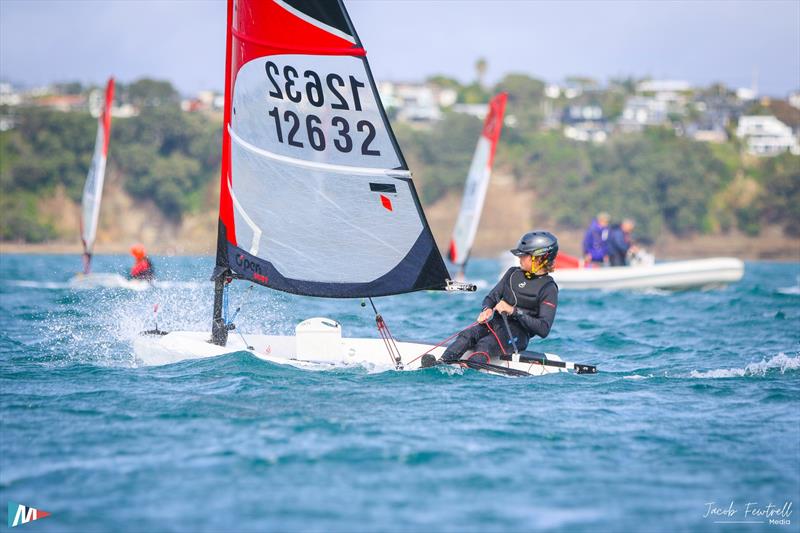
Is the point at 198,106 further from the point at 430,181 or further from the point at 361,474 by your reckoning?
the point at 361,474

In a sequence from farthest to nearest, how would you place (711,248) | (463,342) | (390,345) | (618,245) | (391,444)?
(711,248) < (618,245) < (390,345) < (463,342) < (391,444)

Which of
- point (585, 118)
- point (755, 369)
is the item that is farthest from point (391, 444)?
point (585, 118)

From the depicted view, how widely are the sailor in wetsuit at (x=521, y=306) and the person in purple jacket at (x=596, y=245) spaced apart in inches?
556

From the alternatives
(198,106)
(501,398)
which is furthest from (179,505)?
(198,106)

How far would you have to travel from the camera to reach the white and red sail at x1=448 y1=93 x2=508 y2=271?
80.1ft

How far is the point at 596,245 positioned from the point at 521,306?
14.7m

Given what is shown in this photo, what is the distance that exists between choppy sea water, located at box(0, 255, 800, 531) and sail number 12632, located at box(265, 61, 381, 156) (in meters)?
→ 2.15

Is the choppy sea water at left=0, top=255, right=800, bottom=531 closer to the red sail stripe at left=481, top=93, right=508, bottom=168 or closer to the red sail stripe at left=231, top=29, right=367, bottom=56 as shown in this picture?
the red sail stripe at left=231, top=29, right=367, bottom=56

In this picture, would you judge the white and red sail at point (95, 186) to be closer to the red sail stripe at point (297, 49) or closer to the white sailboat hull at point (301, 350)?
the white sailboat hull at point (301, 350)

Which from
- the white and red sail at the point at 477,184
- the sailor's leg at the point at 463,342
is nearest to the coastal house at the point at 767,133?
the white and red sail at the point at 477,184

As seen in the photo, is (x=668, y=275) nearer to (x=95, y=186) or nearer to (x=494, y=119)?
(x=494, y=119)

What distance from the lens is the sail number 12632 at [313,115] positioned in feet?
31.0

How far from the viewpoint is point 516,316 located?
32.3 feet

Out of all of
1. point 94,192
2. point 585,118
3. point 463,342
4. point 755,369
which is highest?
point 585,118
